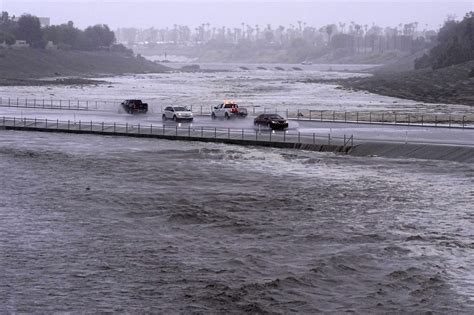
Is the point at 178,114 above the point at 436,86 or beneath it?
beneath

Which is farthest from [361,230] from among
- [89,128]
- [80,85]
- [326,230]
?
[80,85]

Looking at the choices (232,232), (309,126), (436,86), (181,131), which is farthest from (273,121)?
(436,86)

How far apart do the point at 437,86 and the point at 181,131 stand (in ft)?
238

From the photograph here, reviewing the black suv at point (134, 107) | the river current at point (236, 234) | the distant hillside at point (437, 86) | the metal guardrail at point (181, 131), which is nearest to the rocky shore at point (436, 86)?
the distant hillside at point (437, 86)

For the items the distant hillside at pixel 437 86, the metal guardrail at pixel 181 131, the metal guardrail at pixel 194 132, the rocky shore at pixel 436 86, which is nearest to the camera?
the metal guardrail at pixel 194 132

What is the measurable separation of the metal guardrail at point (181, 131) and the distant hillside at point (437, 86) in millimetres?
48890

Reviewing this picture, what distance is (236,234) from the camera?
30.4 metres

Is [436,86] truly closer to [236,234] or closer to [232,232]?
[232,232]

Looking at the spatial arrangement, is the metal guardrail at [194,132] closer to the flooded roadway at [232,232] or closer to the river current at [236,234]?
the flooded roadway at [232,232]

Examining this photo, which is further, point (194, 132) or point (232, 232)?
point (194, 132)

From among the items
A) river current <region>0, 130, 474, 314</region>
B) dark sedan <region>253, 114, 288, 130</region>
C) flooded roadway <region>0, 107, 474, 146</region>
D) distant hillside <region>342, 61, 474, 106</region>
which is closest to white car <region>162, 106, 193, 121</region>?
flooded roadway <region>0, 107, 474, 146</region>

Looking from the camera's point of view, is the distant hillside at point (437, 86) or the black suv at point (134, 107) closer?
the black suv at point (134, 107)

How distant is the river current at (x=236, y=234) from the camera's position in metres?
23.0

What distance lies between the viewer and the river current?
2305cm
